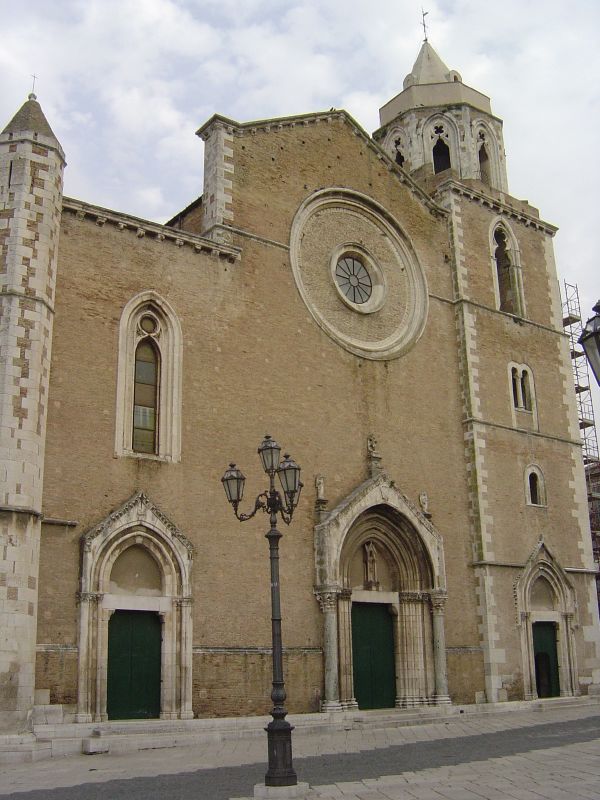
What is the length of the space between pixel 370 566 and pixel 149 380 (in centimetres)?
751

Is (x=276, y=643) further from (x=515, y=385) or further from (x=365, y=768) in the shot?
(x=515, y=385)

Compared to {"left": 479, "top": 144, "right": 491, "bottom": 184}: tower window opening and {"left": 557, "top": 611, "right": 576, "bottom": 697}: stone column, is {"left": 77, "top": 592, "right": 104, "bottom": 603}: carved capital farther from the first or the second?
{"left": 479, "top": 144, "right": 491, "bottom": 184}: tower window opening

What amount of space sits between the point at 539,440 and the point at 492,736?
1104cm

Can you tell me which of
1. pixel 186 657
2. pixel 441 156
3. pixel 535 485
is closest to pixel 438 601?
pixel 535 485

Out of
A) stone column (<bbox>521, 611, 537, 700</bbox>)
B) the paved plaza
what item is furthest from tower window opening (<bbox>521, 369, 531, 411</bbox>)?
the paved plaza

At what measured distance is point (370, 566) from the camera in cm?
2291

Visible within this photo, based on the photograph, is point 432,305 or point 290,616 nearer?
point 290,616

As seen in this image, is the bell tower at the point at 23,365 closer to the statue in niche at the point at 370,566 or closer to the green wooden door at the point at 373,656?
the green wooden door at the point at 373,656

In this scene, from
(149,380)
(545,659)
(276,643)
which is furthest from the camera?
(545,659)

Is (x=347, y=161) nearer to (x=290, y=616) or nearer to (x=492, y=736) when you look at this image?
→ (x=290, y=616)

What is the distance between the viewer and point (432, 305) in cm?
2647

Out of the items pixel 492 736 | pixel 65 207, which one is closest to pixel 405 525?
pixel 492 736

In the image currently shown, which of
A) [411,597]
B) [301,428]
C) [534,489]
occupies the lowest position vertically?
[411,597]

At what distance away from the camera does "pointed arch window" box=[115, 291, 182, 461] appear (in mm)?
19344
